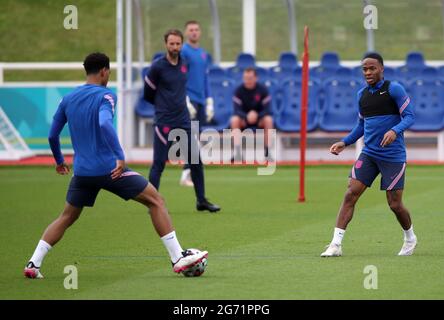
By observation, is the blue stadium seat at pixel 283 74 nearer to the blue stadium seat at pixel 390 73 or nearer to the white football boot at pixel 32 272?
the blue stadium seat at pixel 390 73

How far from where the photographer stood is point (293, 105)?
26141 mm

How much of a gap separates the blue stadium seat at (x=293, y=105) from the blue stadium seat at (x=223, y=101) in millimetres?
1045

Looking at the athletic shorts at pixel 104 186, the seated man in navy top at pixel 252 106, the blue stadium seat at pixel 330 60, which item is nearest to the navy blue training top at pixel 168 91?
the athletic shorts at pixel 104 186

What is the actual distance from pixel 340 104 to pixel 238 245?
45.1 ft

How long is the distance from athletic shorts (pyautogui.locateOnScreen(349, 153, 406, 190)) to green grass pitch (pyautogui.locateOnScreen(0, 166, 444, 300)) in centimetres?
69

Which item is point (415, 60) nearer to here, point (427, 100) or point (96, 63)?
point (427, 100)

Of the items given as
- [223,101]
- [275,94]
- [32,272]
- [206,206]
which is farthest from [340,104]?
[32,272]

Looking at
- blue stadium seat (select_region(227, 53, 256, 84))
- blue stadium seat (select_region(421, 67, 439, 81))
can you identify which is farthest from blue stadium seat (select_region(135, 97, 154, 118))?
blue stadium seat (select_region(421, 67, 439, 81))

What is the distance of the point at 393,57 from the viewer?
1099 inches

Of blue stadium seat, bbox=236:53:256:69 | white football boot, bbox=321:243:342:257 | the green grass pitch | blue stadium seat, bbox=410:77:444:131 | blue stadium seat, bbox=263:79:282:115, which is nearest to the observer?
the green grass pitch

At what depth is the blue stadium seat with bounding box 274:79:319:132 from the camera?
26016 mm

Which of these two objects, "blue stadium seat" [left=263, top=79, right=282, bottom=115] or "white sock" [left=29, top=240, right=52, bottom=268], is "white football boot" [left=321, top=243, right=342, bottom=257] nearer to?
"white sock" [left=29, top=240, right=52, bottom=268]

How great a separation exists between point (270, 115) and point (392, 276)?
13.4 metres
